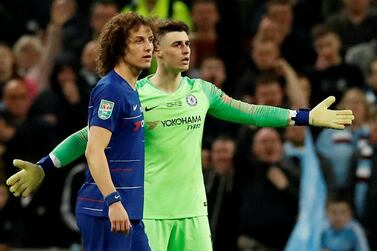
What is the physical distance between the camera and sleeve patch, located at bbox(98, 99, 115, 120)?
8477 mm

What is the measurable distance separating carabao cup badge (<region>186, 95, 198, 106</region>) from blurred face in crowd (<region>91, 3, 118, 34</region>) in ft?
19.9

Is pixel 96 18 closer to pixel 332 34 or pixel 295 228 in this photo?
pixel 332 34

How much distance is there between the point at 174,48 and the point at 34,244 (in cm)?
471

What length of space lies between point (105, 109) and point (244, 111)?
66.7 inches

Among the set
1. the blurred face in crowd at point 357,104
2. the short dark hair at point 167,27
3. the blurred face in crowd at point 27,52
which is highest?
the blurred face in crowd at point 27,52

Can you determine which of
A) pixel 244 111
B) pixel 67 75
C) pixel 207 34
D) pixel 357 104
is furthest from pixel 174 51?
pixel 207 34

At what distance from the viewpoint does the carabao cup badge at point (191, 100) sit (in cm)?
991

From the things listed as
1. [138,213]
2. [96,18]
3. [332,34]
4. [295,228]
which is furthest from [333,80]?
[138,213]

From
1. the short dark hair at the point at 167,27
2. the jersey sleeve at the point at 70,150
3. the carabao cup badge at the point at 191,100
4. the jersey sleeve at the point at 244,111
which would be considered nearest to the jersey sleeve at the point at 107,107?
the jersey sleeve at the point at 70,150

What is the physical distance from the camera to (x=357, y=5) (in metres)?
15.1

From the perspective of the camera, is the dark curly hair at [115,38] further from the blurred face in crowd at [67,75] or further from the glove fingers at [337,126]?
the blurred face in crowd at [67,75]

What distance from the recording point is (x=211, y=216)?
13.1m

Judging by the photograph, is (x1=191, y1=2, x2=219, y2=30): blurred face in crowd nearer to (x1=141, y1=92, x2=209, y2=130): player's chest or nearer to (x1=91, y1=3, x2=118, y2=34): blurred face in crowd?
(x1=91, y1=3, x2=118, y2=34): blurred face in crowd

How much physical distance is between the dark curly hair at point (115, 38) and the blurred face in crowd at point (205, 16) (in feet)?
22.0
